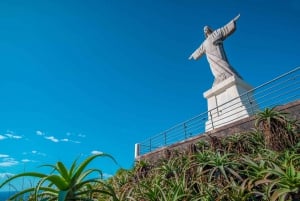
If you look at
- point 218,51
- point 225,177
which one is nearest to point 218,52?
point 218,51

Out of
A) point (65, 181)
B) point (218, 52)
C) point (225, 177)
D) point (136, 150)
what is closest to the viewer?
point (65, 181)

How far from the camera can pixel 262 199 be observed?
11.6 feet

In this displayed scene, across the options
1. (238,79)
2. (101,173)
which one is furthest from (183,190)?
(238,79)

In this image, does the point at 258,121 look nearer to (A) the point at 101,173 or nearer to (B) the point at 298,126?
(B) the point at 298,126

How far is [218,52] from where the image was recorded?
16.6 meters

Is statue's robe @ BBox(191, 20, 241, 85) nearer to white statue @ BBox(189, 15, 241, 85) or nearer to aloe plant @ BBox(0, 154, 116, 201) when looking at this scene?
white statue @ BBox(189, 15, 241, 85)

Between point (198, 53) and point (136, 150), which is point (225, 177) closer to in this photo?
point (136, 150)

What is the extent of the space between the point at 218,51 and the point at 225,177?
13.7m

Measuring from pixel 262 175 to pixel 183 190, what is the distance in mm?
1315

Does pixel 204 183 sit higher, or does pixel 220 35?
pixel 220 35

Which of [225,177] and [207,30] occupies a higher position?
[207,30]

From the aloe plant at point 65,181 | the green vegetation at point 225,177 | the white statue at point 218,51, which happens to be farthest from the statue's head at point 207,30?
the aloe plant at point 65,181

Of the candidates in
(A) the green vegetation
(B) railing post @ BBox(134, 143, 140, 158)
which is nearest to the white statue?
(B) railing post @ BBox(134, 143, 140, 158)

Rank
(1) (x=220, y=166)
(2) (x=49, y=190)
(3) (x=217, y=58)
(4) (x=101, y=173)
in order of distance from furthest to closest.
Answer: (3) (x=217, y=58)
(1) (x=220, y=166)
(4) (x=101, y=173)
(2) (x=49, y=190)
